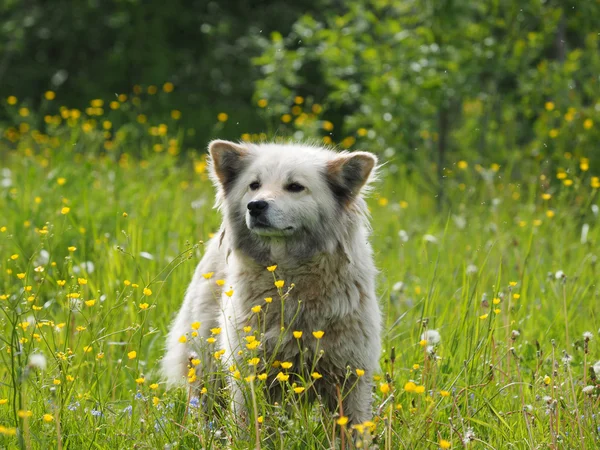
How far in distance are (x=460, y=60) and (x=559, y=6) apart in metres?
1.18

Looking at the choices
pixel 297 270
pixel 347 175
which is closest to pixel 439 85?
pixel 347 175

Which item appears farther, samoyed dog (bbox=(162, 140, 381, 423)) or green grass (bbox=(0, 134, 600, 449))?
samoyed dog (bbox=(162, 140, 381, 423))

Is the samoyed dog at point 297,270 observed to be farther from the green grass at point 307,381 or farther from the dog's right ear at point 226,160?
the green grass at point 307,381

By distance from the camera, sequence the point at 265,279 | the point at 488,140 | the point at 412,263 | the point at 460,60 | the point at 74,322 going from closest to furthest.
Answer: the point at 265,279 < the point at 74,322 < the point at 412,263 < the point at 460,60 < the point at 488,140

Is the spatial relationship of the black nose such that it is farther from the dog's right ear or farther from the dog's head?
the dog's right ear

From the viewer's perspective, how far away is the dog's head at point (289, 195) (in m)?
3.68

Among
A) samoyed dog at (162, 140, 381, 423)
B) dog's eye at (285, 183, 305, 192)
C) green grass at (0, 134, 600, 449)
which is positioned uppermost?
dog's eye at (285, 183, 305, 192)

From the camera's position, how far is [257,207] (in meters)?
3.61

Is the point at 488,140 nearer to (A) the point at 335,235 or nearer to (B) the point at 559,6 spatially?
(B) the point at 559,6

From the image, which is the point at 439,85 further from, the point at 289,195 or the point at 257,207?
the point at 257,207

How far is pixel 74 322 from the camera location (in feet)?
14.7

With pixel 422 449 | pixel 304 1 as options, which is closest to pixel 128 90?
pixel 304 1

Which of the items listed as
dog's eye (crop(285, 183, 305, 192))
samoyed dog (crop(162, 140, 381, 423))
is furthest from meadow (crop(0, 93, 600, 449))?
dog's eye (crop(285, 183, 305, 192))

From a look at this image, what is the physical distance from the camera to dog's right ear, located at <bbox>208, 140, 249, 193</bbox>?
4.01 meters
